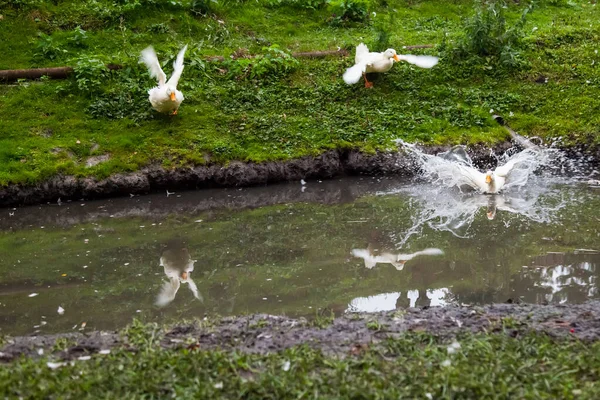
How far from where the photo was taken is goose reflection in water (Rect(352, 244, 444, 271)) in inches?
321

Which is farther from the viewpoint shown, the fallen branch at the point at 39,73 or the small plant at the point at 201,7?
the small plant at the point at 201,7

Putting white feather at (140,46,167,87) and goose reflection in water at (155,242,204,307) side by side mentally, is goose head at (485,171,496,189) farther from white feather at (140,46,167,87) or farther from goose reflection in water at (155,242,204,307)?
white feather at (140,46,167,87)

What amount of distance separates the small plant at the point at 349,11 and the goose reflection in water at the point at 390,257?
31.4ft

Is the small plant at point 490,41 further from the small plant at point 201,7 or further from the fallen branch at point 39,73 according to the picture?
the fallen branch at point 39,73

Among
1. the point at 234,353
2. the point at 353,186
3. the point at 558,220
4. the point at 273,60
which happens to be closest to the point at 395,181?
the point at 353,186

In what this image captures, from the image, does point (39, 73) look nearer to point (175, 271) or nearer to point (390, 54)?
point (390, 54)

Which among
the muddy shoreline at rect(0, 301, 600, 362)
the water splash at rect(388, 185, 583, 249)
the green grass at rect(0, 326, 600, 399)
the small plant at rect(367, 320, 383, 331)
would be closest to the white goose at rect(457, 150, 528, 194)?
the water splash at rect(388, 185, 583, 249)

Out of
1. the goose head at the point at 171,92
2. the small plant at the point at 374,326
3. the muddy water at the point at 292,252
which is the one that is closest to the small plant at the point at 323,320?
the small plant at the point at 374,326

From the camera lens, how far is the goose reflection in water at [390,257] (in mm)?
8148

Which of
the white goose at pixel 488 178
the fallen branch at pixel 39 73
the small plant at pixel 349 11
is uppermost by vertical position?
the small plant at pixel 349 11

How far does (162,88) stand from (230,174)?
1.95 meters

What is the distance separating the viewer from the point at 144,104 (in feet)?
42.3

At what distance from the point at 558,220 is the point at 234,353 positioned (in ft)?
19.0

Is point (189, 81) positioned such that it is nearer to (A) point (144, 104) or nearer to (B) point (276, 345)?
(A) point (144, 104)
